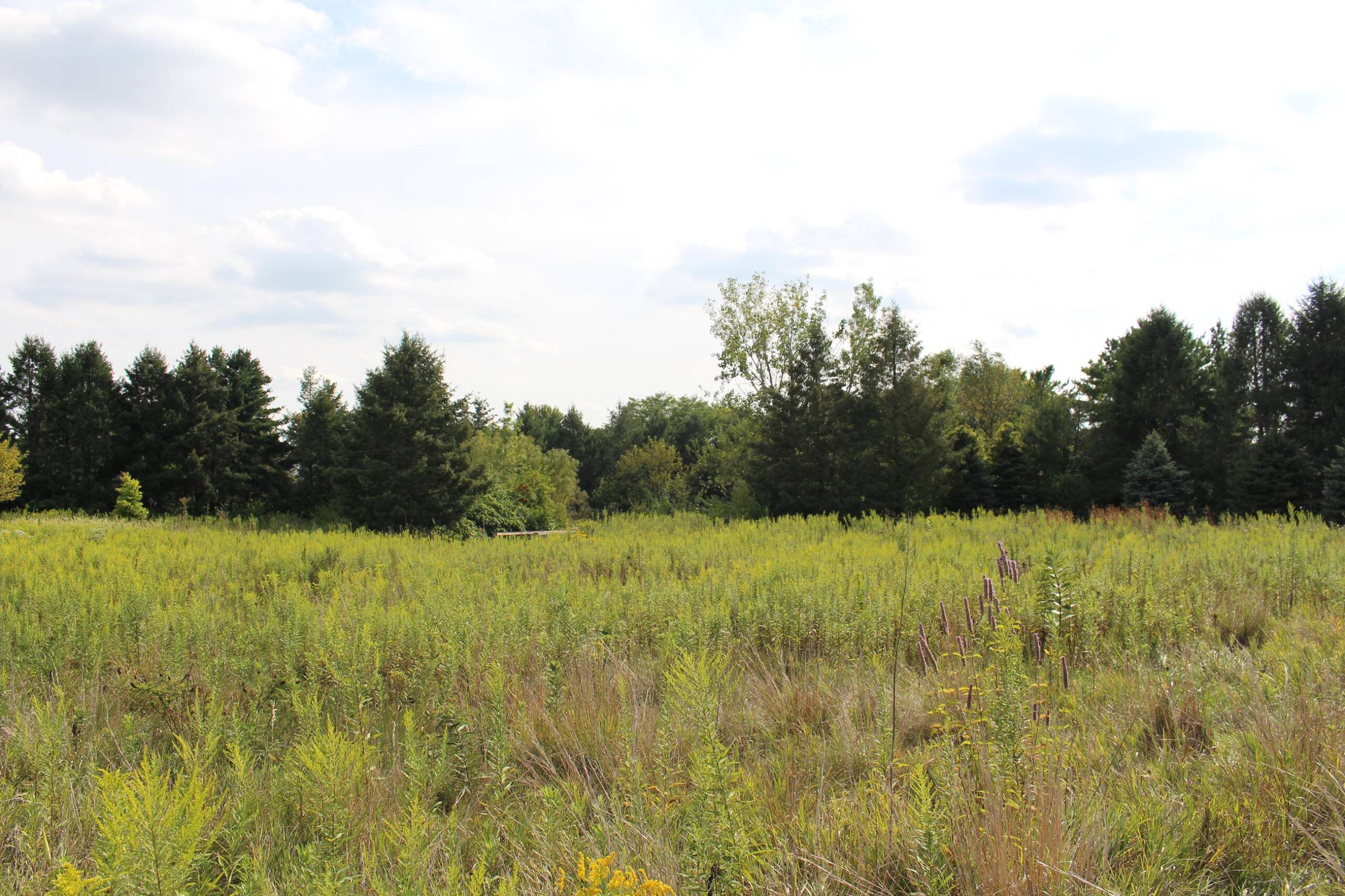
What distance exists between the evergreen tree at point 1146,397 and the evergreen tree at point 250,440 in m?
34.3

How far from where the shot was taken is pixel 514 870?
2.36m

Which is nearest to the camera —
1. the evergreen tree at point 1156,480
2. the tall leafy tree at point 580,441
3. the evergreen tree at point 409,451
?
the evergreen tree at point 409,451

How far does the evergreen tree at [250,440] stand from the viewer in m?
32.5

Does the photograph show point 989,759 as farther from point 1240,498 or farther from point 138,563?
point 1240,498

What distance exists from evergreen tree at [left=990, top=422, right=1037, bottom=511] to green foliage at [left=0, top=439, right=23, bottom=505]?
36.8 m

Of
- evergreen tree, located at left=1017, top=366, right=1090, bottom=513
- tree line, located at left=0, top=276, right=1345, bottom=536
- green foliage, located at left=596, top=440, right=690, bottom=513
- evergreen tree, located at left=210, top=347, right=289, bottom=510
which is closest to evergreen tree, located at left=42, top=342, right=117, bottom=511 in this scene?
tree line, located at left=0, top=276, right=1345, bottom=536

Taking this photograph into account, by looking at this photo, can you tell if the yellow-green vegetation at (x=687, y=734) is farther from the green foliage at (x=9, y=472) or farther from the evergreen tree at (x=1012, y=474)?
the green foliage at (x=9, y=472)

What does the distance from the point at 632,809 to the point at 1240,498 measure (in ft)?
90.6

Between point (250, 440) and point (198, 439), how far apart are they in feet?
9.17

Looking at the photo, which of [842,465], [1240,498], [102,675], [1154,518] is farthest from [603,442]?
[102,675]

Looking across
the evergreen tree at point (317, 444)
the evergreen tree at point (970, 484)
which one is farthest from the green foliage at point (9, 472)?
the evergreen tree at point (970, 484)

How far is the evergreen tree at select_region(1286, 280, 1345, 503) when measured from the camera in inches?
955

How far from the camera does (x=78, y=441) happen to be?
104 ft

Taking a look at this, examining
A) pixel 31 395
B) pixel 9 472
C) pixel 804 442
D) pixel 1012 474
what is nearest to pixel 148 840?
pixel 804 442
